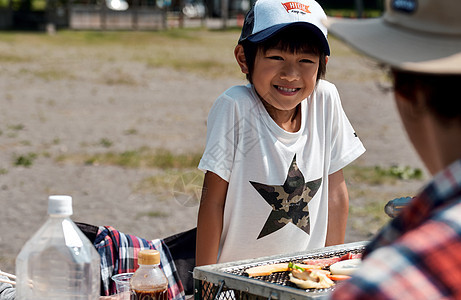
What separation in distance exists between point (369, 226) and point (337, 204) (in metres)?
3.23

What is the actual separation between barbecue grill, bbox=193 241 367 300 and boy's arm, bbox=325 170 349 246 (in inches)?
23.4

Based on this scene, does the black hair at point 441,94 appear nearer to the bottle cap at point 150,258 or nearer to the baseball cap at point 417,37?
the baseball cap at point 417,37

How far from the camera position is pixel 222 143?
2.69 meters

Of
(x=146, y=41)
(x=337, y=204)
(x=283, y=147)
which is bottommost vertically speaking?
(x=146, y=41)

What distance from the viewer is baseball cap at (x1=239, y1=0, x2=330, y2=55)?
2680mm

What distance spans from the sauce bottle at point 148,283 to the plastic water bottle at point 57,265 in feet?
0.39

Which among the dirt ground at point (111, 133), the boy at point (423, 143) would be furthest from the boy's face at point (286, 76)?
the boy at point (423, 143)

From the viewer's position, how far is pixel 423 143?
45.2 inches

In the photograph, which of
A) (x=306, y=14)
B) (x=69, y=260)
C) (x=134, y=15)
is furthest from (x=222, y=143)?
(x=134, y=15)

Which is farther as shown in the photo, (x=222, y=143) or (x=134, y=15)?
(x=134, y=15)

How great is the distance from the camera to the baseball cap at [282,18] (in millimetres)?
2680

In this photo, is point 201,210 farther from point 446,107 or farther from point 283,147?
point 446,107

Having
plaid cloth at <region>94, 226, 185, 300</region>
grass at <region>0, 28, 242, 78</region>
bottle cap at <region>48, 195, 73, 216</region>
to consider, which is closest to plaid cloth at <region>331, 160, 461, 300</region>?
bottle cap at <region>48, 195, 73, 216</region>

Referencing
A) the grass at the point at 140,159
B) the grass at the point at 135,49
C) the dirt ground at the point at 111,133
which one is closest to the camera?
the dirt ground at the point at 111,133
